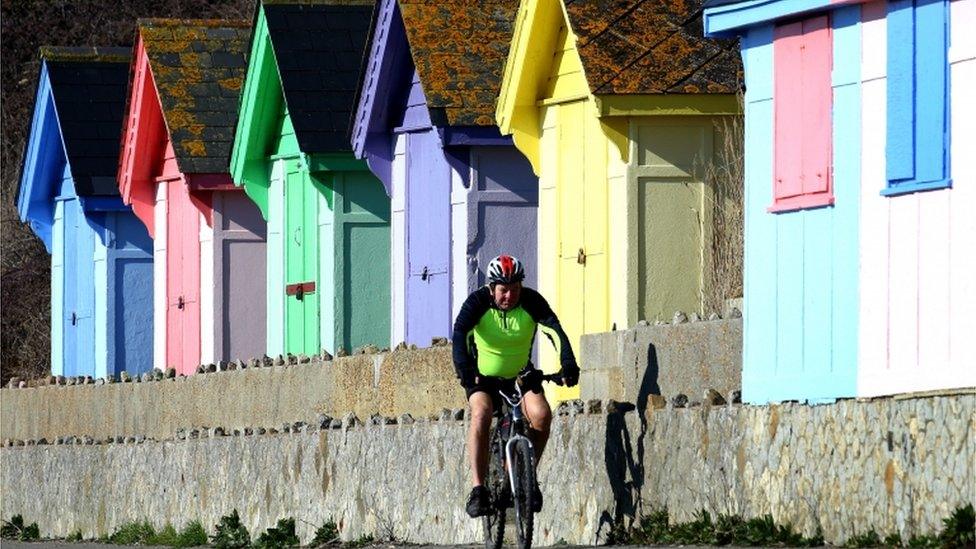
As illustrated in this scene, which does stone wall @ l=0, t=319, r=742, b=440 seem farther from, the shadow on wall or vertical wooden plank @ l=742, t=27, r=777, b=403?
the shadow on wall

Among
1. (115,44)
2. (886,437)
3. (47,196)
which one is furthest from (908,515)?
(115,44)

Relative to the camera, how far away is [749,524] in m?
14.0

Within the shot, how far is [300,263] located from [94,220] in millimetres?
5761

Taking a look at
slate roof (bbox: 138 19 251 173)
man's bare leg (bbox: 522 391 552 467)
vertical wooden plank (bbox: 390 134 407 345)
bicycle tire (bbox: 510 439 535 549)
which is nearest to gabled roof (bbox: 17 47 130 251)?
slate roof (bbox: 138 19 251 173)

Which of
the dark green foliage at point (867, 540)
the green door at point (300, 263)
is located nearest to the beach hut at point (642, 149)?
the green door at point (300, 263)

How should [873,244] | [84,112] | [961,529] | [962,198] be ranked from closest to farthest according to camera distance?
[961,529] < [962,198] < [873,244] < [84,112]

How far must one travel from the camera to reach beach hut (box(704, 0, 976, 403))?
13.4 m

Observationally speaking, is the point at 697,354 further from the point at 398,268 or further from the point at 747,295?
the point at 398,268

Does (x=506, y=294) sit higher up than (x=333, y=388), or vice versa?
(x=506, y=294)

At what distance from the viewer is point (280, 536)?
19.3m

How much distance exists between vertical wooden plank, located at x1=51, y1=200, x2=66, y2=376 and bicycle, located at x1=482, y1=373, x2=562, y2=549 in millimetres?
16669

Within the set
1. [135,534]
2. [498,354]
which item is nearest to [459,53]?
[135,534]

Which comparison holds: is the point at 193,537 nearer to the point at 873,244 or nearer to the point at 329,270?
the point at 329,270

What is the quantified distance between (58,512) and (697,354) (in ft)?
38.0
